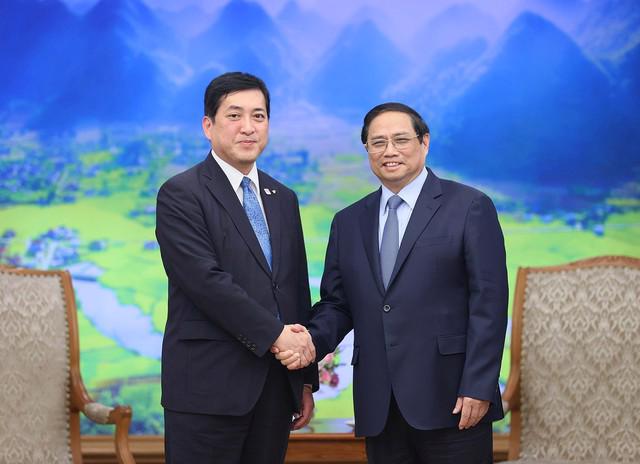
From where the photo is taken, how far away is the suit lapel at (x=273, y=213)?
7.82 ft

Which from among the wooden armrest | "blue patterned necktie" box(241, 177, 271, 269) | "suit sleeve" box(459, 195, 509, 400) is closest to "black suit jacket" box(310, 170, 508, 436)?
"suit sleeve" box(459, 195, 509, 400)

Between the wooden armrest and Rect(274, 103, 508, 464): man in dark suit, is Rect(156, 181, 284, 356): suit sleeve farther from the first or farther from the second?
the wooden armrest

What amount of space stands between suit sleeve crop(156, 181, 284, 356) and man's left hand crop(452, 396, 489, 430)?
20.6 inches

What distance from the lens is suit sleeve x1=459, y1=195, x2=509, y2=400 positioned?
223 centimetres

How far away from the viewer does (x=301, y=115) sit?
426 cm

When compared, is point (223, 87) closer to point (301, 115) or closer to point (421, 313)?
point (421, 313)

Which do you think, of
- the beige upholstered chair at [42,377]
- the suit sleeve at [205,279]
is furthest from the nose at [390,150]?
the beige upholstered chair at [42,377]

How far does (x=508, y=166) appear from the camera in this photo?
165 inches

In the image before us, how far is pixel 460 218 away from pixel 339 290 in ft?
1.51

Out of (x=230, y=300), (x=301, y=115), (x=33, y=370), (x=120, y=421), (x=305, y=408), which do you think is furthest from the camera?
(x=301, y=115)

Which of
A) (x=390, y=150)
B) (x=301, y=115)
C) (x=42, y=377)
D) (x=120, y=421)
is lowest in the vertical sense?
(x=120, y=421)

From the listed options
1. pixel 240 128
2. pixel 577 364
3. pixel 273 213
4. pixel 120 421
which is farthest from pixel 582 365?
pixel 120 421

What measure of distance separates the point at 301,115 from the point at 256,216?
1.92m

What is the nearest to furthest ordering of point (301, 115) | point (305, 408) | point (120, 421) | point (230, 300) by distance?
point (230, 300), point (305, 408), point (120, 421), point (301, 115)
